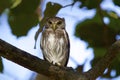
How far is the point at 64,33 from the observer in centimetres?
475

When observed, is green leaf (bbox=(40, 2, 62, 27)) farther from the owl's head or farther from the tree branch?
the owl's head

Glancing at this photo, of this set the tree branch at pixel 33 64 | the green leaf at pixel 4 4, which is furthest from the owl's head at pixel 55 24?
the tree branch at pixel 33 64

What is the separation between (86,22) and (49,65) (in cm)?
65

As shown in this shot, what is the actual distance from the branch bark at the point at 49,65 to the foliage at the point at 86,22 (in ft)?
0.92

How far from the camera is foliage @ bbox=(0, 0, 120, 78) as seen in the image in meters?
3.21

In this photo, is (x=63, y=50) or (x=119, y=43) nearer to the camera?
(x=119, y=43)

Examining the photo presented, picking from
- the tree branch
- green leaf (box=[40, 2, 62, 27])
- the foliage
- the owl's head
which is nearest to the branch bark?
the tree branch

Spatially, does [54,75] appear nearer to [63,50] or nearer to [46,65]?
[46,65]

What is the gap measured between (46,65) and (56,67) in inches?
3.0

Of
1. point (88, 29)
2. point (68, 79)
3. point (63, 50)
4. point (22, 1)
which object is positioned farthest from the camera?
point (63, 50)

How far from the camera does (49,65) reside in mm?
3086

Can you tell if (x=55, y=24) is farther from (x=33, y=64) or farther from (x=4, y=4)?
(x=33, y=64)

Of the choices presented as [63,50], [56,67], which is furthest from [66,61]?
[56,67]

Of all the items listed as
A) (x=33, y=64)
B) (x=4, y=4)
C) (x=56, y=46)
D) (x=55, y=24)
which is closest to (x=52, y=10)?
(x=4, y=4)
